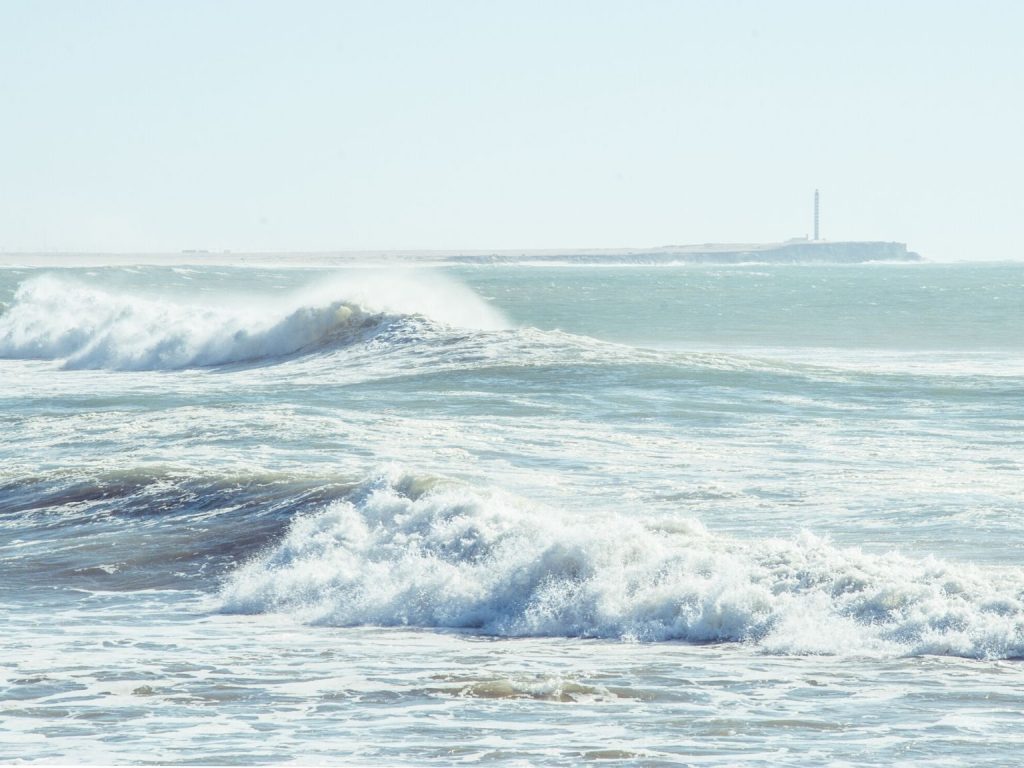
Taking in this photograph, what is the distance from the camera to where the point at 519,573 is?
12.1 m

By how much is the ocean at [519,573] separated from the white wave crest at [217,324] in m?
10.00

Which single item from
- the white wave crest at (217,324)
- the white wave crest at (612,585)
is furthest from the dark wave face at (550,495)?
the white wave crest at (217,324)

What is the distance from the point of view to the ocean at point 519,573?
8.38 m

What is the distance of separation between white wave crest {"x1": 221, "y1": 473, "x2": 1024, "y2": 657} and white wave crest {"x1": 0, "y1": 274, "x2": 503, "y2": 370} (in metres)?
24.3

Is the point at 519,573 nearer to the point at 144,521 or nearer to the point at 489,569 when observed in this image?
the point at 489,569

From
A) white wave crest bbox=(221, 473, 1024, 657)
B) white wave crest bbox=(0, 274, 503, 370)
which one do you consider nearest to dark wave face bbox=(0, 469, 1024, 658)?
white wave crest bbox=(221, 473, 1024, 657)

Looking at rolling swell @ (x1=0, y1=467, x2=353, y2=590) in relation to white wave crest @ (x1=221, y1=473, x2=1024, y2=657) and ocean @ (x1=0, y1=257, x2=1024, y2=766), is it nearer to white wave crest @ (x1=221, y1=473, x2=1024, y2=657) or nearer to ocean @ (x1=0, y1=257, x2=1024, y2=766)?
ocean @ (x1=0, y1=257, x2=1024, y2=766)

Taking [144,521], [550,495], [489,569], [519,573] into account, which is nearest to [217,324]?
[144,521]

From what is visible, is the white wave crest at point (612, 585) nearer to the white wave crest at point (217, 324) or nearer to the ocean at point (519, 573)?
the ocean at point (519, 573)

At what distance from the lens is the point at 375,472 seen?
51.1 ft

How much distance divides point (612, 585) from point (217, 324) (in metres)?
29.9

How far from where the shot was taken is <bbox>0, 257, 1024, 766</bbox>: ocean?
8375 millimetres

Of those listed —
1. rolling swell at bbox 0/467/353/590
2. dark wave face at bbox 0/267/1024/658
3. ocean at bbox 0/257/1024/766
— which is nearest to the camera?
ocean at bbox 0/257/1024/766

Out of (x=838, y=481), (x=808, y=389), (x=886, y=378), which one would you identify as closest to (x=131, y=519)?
(x=838, y=481)
